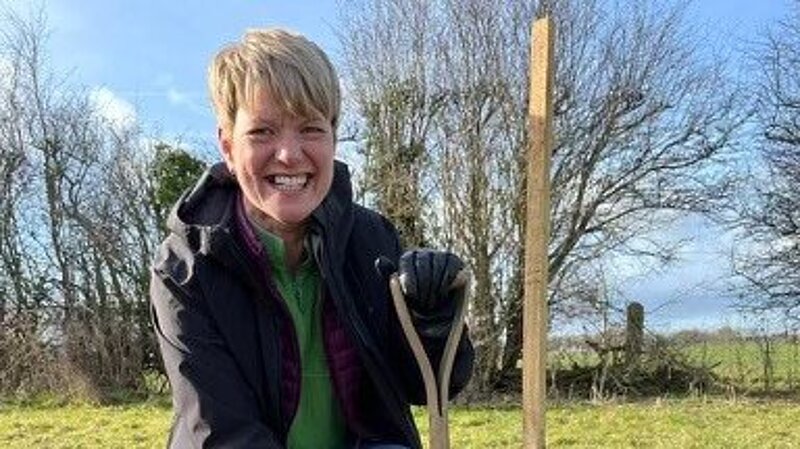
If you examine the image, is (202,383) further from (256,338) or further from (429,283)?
(429,283)

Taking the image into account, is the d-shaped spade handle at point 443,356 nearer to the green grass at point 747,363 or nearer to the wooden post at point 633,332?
the wooden post at point 633,332

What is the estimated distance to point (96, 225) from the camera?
14.7 meters

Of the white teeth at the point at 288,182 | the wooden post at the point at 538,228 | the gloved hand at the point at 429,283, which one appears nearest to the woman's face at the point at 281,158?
the white teeth at the point at 288,182

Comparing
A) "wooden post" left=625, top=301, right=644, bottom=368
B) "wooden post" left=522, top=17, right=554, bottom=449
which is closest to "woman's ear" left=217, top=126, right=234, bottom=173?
"wooden post" left=522, top=17, right=554, bottom=449

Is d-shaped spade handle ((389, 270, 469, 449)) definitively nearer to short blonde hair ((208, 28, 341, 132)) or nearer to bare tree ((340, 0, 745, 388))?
short blonde hair ((208, 28, 341, 132))

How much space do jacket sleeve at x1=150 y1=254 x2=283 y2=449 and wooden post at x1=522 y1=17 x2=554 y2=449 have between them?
0.95 m

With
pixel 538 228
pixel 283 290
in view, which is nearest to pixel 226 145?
pixel 283 290

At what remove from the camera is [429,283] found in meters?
1.85

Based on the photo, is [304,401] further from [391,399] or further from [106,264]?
[106,264]

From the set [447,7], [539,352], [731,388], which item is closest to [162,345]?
[539,352]

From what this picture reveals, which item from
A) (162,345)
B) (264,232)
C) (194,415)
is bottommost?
(194,415)

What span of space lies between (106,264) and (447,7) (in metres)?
5.49

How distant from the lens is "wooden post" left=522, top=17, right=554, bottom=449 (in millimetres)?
2607

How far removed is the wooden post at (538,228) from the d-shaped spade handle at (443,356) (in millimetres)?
753
